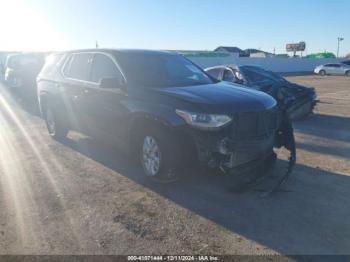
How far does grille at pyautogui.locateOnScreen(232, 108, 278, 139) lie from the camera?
4.43m

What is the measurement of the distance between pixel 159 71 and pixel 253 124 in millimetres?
1875

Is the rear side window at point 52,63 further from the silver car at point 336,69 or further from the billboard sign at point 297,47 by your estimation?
the billboard sign at point 297,47

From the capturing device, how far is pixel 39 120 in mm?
10500

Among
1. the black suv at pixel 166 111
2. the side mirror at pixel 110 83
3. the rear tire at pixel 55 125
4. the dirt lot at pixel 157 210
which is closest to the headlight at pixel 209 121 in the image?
the black suv at pixel 166 111

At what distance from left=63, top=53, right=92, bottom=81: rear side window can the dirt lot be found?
1477 millimetres

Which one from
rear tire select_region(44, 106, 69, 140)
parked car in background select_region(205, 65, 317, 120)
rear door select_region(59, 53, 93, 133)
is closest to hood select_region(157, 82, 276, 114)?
rear door select_region(59, 53, 93, 133)

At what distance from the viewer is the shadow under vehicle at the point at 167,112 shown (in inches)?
173

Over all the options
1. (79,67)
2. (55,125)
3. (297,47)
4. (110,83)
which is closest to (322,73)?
(55,125)

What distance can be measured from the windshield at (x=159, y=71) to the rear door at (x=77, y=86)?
0.99 metres

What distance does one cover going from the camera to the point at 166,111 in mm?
4602

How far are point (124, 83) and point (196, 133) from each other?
1.53m

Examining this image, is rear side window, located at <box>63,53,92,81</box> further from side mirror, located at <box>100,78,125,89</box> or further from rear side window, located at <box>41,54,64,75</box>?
side mirror, located at <box>100,78,125,89</box>

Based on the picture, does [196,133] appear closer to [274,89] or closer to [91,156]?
[91,156]

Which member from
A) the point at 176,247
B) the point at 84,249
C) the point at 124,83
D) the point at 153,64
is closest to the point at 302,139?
the point at 153,64
